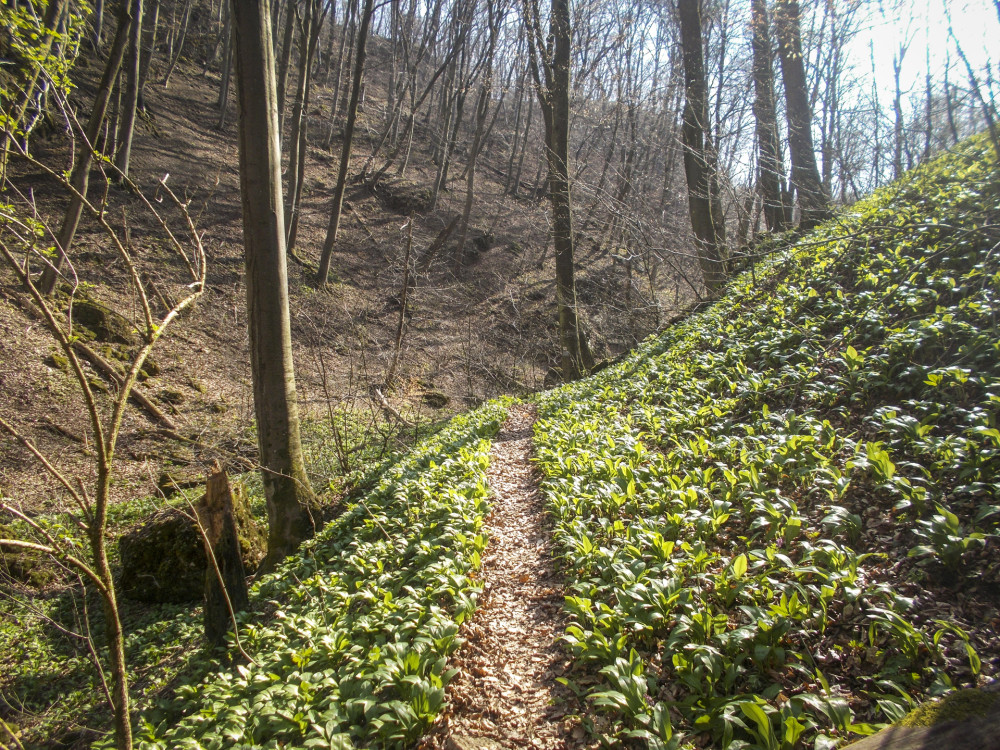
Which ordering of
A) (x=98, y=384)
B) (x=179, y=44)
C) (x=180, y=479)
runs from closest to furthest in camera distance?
(x=180, y=479), (x=98, y=384), (x=179, y=44)

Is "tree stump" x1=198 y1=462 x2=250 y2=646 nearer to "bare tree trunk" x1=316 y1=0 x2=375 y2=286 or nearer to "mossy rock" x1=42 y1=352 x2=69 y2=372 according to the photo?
"mossy rock" x1=42 y1=352 x2=69 y2=372

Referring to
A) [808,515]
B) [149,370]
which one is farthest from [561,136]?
[808,515]

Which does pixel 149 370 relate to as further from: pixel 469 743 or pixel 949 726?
pixel 949 726

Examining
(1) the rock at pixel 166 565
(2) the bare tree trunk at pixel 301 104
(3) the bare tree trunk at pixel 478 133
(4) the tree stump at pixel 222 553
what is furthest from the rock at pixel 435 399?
(4) the tree stump at pixel 222 553

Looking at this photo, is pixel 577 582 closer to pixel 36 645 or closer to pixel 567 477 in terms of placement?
pixel 567 477

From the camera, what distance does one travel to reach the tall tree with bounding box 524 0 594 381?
14258mm

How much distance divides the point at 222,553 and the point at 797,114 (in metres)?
15.4

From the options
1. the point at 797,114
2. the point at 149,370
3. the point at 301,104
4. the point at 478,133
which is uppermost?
the point at 478,133

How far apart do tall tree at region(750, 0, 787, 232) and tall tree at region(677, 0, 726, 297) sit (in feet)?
4.11

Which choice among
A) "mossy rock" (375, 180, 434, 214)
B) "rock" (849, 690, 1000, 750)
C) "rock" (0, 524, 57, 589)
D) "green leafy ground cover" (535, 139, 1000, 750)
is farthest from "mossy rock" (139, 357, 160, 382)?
"mossy rock" (375, 180, 434, 214)

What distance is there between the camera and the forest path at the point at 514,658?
3107mm

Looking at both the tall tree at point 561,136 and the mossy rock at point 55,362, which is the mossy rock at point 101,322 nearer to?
the mossy rock at point 55,362

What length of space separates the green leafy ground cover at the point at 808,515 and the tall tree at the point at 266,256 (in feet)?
11.5

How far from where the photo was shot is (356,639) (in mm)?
4051
